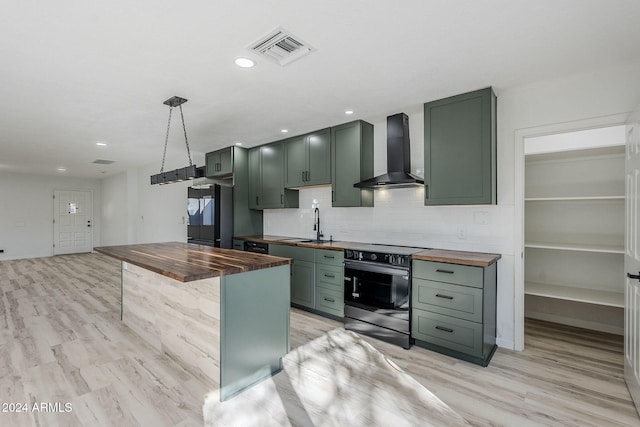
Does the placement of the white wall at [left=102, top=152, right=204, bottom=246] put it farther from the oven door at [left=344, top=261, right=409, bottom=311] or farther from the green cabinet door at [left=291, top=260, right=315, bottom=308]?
the oven door at [left=344, top=261, right=409, bottom=311]

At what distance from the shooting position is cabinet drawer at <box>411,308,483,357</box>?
2.69 metres

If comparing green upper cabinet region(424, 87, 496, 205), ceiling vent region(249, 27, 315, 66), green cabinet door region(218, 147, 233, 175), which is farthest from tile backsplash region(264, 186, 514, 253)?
ceiling vent region(249, 27, 315, 66)

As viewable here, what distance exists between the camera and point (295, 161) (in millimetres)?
4594

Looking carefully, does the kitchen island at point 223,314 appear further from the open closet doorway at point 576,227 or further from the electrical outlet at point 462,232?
the open closet doorway at point 576,227

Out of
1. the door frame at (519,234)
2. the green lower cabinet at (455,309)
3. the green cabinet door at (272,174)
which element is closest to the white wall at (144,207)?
the green cabinet door at (272,174)

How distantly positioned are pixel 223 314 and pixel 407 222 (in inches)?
94.5

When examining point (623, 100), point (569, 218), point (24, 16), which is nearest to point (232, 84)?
point (24, 16)

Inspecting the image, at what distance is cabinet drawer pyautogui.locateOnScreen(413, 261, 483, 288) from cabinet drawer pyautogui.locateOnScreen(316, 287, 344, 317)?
3.48 ft

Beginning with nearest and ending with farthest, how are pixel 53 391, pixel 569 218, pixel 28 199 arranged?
1. pixel 53 391
2. pixel 569 218
3. pixel 28 199

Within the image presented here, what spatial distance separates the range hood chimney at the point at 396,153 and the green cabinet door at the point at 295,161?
118cm

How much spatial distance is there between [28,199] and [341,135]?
983cm

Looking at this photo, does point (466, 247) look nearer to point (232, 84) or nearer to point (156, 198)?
point (232, 84)

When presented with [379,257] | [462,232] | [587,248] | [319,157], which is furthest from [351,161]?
[587,248]

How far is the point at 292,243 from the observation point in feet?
13.7
